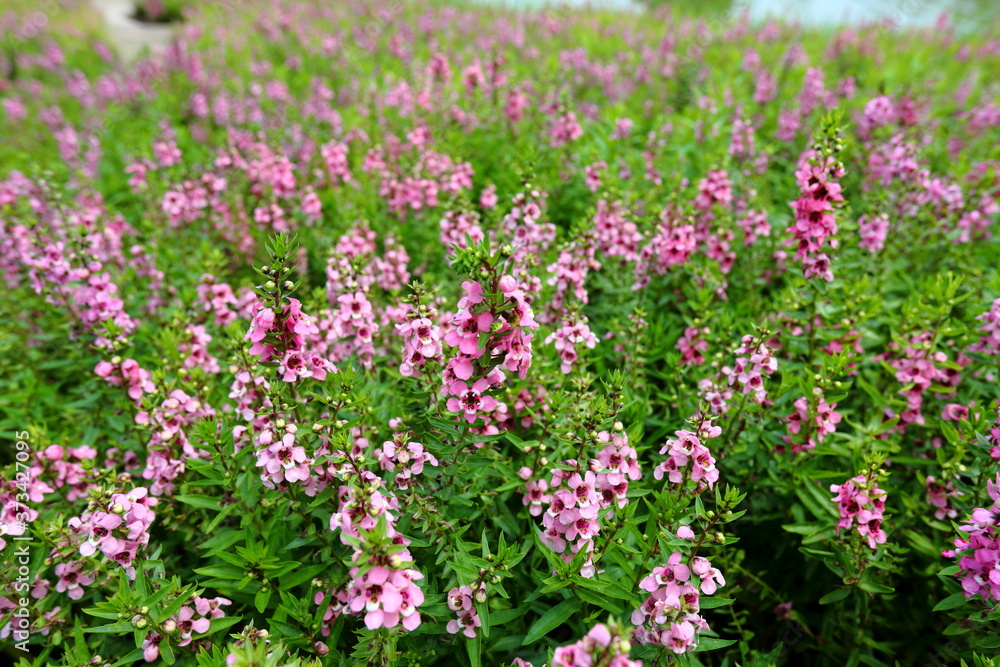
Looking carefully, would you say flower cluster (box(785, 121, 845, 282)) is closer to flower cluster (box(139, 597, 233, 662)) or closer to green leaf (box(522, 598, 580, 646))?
green leaf (box(522, 598, 580, 646))

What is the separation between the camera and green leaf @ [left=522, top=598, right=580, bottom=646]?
2.91 metres

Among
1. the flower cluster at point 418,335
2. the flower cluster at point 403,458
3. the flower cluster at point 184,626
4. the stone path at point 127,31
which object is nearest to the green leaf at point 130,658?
the flower cluster at point 184,626

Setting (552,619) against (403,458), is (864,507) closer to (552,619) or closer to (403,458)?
(552,619)

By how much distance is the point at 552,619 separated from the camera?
9.80 feet

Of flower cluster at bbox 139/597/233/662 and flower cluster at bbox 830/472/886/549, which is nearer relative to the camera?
flower cluster at bbox 139/597/233/662

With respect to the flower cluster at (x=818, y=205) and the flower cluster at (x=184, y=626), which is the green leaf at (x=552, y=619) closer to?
the flower cluster at (x=184, y=626)

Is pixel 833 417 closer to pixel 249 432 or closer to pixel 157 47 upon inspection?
pixel 249 432

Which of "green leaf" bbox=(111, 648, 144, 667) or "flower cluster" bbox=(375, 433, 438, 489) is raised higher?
"flower cluster" bbox=(375, 433, 438, 489)

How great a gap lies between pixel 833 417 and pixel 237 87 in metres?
11.3

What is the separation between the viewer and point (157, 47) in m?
19.4

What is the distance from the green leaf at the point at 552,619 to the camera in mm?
2914

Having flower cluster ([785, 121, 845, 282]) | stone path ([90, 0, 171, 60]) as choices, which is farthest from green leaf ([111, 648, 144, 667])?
stone path ([90, 0, 171, 60])

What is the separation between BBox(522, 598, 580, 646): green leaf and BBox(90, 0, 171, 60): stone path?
2004 cm

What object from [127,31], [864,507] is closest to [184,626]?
[864,507]
